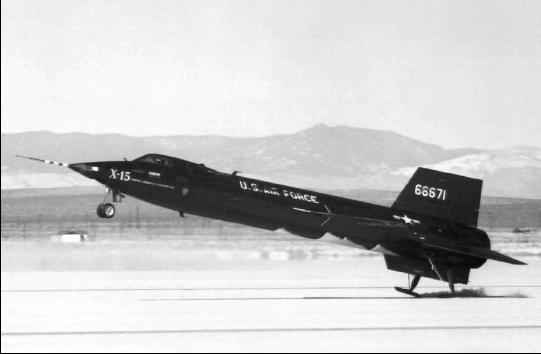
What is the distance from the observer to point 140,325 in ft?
50.8

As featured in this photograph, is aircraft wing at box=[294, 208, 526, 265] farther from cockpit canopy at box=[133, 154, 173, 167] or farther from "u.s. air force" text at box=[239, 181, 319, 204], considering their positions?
cockpit canopy at box=[133, 154, 173, 167]

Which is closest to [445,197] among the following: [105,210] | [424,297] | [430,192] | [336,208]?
[430,192]

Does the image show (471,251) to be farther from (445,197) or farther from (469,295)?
(469,295)

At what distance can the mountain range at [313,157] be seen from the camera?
149 ft

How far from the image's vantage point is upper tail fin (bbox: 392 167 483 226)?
77.2ft

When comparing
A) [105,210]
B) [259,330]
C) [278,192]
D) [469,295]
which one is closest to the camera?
[259,330]

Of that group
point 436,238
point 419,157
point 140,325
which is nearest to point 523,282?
point 436,238

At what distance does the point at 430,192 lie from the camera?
2366 cm

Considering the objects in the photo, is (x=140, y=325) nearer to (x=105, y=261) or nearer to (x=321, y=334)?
(x=321, y=334)

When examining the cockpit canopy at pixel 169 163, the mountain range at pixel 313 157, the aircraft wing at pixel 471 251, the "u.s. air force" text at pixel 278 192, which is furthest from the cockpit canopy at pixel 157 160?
the mountain range at pixel 313 157

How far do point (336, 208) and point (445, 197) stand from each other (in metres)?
3.53

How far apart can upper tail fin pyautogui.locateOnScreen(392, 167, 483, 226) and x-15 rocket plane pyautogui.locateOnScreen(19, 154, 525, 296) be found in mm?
30

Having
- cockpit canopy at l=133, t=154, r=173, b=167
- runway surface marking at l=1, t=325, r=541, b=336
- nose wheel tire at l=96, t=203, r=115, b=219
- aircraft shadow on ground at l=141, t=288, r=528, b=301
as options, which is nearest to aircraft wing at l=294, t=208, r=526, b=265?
aircraft shadow on ground at l=141, t=288, r=528, b=301

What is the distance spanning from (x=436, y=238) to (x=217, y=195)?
6.54m
